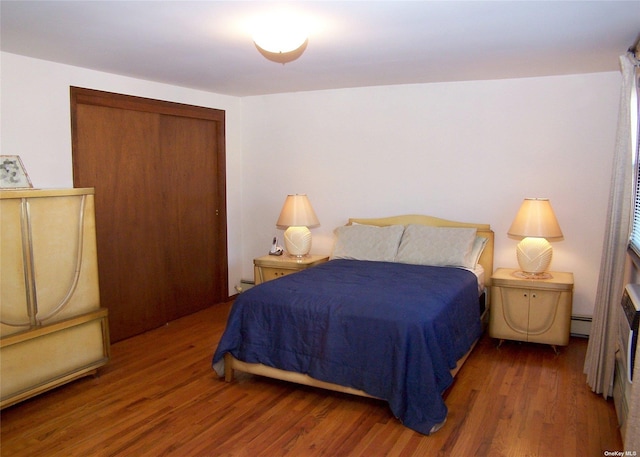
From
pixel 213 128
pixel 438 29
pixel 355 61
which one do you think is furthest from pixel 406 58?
pixel 213 128

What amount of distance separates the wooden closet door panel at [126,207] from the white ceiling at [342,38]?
1.45 ft

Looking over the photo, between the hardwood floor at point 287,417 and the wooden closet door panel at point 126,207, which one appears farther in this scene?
the wooden closet door panel at point 126,207

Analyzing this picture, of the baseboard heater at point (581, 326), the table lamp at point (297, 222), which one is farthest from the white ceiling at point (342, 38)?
the baseboard heater at point (581, 326)

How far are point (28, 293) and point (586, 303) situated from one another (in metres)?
4.04

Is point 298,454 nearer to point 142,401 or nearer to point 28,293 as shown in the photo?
point 142,401

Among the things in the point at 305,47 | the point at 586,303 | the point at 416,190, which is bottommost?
the point at 586,303

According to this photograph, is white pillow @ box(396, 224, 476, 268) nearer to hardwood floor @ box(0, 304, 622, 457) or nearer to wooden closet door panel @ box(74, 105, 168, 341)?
hardwood floor @ box(0, 304, 622, 457)

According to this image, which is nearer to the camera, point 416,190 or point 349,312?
point 349,312

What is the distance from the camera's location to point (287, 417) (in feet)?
9.34

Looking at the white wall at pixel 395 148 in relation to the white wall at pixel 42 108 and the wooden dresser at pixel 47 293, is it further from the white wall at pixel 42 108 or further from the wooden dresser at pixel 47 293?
the wooden dresser at pixel 47 293

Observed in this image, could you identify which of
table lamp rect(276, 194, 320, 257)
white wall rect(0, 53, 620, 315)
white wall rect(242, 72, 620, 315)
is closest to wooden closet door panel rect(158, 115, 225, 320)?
white wall rect(0, 53, 620, 315)

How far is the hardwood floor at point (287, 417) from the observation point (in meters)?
2.53

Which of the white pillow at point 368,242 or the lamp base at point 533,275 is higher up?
the white pillow at point 368,242

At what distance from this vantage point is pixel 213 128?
16.5ft
